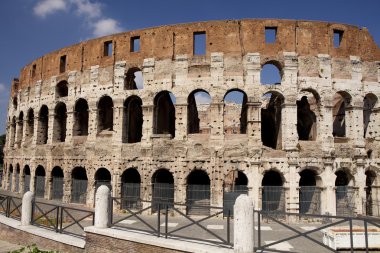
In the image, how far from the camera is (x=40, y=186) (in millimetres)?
21969

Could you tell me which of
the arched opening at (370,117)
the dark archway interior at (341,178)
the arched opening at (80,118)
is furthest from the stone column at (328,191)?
the arched opening at (80,118)

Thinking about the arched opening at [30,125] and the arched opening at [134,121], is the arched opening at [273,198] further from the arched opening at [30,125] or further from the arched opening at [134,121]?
the arched opening at [30,125]

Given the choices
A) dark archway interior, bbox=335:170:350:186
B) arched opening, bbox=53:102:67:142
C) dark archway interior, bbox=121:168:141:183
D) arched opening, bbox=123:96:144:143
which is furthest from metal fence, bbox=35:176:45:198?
dark archway interior, bbox=335:170:350:186

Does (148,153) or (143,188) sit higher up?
(148,153)

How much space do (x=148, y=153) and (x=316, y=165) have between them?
8858 mm

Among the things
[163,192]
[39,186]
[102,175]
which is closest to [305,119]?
[163,192]

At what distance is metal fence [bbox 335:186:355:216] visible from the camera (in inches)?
646

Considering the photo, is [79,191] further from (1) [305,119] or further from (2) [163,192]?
(1) [305,119]

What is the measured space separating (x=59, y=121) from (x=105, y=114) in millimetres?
3452

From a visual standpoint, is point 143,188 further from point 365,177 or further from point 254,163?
point 365,177

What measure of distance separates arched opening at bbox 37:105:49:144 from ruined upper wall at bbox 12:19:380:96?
26.2 feet

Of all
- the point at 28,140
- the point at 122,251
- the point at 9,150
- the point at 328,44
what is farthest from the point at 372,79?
the point at 9,150

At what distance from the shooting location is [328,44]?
56.1 ft

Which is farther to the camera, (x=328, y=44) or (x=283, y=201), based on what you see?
(x=328, y=44)
